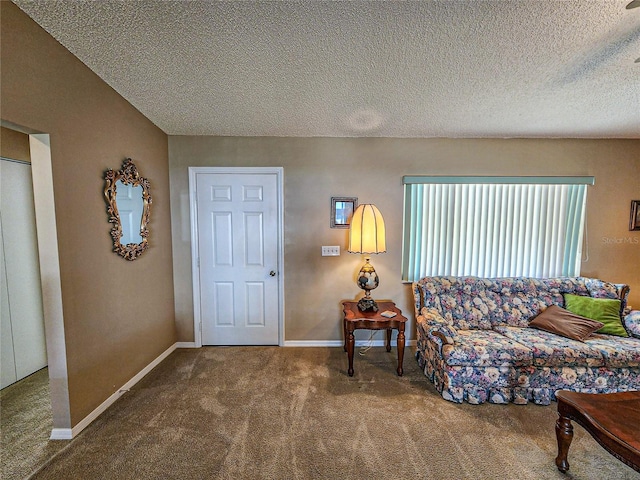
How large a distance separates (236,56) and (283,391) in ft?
8.28

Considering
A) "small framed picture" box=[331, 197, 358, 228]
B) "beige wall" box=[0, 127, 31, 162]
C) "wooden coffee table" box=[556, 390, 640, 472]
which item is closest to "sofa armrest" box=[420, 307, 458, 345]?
"wooden coffee table" box=[556, 390, 640, 472]

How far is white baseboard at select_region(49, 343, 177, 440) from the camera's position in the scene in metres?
1.72

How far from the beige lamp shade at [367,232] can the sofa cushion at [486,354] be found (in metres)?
1.03

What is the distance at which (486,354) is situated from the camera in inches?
80.9

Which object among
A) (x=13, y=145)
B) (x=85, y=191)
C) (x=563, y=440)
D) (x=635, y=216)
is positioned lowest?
(x=563, y=440)

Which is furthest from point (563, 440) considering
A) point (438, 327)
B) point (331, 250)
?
point (331, 250)

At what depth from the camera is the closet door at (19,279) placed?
88.0 inches

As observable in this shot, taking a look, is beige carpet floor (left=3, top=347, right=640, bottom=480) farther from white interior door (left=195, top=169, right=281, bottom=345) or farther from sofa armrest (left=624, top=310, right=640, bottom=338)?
sofa armrest (left=624, top=310, right=640, bottom=338)

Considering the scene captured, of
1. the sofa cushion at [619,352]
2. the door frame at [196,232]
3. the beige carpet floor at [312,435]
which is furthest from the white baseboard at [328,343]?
the sofa cushion at [619,352]

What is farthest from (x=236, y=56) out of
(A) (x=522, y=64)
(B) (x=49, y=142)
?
(A) (x=522, y=64)

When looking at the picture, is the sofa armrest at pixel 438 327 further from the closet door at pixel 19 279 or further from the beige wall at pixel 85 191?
the closet door at pixel 19 279

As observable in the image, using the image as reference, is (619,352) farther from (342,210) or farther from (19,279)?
(19,279)

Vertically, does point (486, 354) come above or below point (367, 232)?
below

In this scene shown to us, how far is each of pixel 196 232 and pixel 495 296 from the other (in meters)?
3.30
